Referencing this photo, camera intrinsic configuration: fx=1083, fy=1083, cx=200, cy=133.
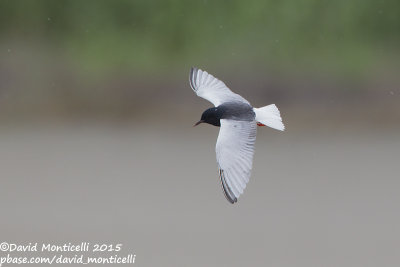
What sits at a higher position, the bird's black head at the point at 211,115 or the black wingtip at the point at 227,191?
the bird's black head at the point at 211,115

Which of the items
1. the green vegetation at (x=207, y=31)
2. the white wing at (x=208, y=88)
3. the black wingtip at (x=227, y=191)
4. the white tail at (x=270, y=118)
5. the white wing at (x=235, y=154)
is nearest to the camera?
the black wingtip at (x=227, y=191)

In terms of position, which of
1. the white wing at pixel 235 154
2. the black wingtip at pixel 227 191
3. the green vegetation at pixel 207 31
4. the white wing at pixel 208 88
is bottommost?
the black wingtip at pixel 227 191

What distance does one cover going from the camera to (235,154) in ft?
13.5

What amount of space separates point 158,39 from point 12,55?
1.09 m

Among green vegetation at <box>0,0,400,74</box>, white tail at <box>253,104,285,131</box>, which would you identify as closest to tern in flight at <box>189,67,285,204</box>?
white tail at <box>253,104,285,131</box>

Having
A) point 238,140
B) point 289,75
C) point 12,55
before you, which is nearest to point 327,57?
point 289,75

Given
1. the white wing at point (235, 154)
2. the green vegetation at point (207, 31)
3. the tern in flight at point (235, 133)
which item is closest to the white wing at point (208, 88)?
the tern in flight at point (235, 133)

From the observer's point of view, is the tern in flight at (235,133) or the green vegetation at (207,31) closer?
the tern in flight at (235,133)

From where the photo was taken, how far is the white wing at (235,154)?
397cm

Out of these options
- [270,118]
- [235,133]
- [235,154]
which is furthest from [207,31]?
[235,154]

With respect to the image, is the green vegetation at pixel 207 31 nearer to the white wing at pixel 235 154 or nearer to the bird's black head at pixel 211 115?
the bird's black head at pixel 211 115

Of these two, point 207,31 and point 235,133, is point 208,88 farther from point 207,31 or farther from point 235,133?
point 207,31

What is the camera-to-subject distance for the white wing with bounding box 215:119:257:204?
3.97 meters

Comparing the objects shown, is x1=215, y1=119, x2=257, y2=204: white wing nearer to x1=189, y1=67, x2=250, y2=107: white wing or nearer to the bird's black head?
the bird's black head
